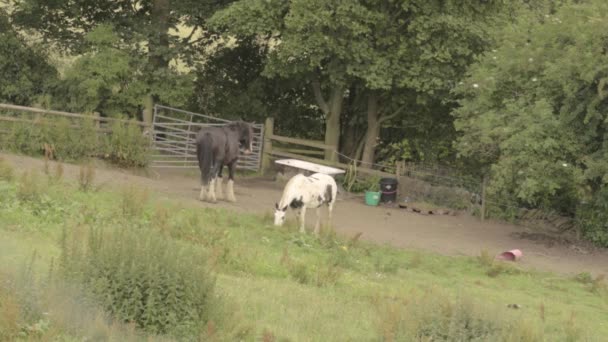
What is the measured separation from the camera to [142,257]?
8.77 meters

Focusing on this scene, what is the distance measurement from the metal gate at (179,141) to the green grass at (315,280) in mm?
7610

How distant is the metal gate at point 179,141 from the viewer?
2700 cm

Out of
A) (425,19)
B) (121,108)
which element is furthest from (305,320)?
(121,108)

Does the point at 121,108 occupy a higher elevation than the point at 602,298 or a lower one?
higher

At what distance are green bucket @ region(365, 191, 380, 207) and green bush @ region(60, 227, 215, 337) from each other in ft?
58.4

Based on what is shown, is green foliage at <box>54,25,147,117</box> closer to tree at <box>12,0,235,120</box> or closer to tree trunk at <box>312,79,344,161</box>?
tree at <box>12,0,235,120</box>

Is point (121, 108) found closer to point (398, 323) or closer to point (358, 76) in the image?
point (358, 76)

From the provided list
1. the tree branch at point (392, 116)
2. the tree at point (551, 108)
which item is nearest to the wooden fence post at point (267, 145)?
the tree branch at point (392, 116)

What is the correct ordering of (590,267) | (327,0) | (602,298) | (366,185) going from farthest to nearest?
(366,185) → (327,0) → (590,267) → (602,298)

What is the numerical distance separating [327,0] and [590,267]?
10571 mm

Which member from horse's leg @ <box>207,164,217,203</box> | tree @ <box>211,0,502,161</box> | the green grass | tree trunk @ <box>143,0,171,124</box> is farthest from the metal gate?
the green grass

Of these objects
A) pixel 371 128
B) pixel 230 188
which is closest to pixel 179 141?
pixel 230 188

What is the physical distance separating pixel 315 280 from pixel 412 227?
979 cm

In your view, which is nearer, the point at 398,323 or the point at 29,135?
the point at 398,323
